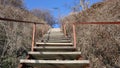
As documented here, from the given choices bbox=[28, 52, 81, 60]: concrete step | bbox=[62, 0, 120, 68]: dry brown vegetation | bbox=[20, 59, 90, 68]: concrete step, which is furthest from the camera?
bbox=[62, 0, 120, 68]: dry brown vegetation

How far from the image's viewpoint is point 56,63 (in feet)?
9.61

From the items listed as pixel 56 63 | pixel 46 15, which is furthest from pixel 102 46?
pixel 46 15

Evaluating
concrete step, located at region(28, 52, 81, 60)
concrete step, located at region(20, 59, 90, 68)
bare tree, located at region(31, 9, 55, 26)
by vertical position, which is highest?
bare tree, located at region(31, 9, 55, 26)

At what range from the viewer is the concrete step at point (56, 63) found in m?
2.89

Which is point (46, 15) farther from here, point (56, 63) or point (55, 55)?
point (56, 63)

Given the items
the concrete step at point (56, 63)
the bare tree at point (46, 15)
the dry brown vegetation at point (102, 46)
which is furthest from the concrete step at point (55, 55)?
the bare tree at point (46, 15)

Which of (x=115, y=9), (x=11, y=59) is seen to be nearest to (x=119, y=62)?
(x=115, y=9)

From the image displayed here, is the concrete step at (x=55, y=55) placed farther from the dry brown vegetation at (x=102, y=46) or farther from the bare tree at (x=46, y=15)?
the bare tree at (x=46, y=15)

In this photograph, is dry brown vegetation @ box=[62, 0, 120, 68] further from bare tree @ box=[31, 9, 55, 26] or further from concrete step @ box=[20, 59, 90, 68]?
bare tree @ box=[31, 9, 55, 26]

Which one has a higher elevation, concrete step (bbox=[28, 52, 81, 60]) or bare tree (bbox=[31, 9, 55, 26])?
bare tree (bbox=[31, 9, 55, 26])

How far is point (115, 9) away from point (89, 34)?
171cm

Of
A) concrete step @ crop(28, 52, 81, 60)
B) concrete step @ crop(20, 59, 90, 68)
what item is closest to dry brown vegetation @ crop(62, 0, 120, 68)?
concrete step @ crop(28, 52, 81, 60)

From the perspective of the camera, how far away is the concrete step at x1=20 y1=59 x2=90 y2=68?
2.89 m

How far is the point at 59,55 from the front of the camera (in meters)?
3.56
